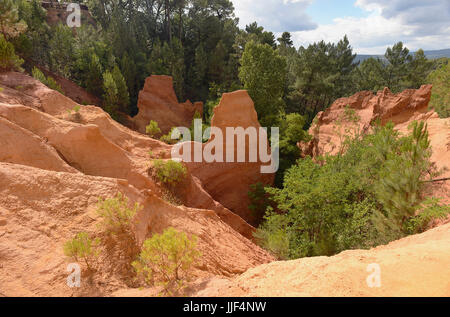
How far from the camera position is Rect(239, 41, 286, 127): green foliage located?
2177 centimetres

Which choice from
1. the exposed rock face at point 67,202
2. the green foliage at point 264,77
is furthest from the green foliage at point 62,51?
the green foliage at point 264,77

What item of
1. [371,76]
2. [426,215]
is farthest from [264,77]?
[426,215]

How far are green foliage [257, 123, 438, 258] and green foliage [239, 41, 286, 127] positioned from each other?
11.2 metres

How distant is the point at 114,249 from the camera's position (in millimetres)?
5098

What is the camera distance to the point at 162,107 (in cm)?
2542

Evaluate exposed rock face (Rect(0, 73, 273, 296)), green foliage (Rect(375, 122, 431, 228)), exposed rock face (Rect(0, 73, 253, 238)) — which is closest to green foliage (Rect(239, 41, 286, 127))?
exposed rock face (Rect(0, 73, 253, 238))

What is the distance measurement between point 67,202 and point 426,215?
9.02 m

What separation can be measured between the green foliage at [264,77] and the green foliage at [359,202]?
1123cm

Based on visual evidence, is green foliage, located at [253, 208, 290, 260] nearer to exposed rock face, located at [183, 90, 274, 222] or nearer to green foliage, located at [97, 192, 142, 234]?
exposed rock face, located at [183, 90, 274, 222]

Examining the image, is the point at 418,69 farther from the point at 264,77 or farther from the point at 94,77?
the point at 94,77

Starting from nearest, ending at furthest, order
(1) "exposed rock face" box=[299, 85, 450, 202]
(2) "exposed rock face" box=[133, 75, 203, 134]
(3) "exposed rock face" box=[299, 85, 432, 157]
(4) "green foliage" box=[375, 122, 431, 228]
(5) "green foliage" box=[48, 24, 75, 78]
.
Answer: (4) "green foliage" box=[375, 122, 431, 228] < (1) "exposed rock face" box=[299, 85, 450, 202] < (3) "exposed rock face" box=[299, 85, 432, 157] < (5) "green foliage" box=[48, 24, 75, 78] < (2) "exposed rock face" box=[133, 75, 203, 134]

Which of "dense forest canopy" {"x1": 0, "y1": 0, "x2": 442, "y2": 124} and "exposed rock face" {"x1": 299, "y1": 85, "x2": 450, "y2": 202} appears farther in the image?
"dense forest canopy" {"x1": 0, "y1": 0, "x2": 442, "y2": 124}

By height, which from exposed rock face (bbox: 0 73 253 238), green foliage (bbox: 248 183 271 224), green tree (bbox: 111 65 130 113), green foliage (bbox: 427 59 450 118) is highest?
green tree (bbox: 111 65 130 113)
